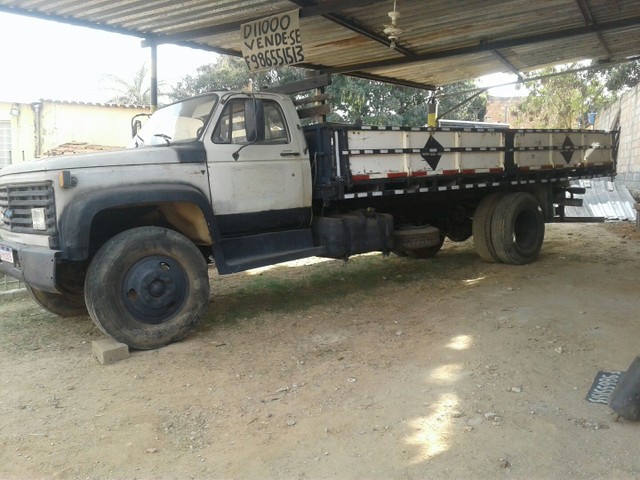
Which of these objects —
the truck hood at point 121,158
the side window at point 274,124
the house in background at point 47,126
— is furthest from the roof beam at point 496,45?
the house in background at point 47,126

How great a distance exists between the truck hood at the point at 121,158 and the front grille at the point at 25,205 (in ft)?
0.47

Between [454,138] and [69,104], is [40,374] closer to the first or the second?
[454,138]

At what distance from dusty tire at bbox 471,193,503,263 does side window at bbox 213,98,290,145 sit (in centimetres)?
332

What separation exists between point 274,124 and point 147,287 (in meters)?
2.12

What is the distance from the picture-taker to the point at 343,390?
363cm

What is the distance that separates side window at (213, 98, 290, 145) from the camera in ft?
16.9

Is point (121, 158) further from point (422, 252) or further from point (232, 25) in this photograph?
point (422, 252)

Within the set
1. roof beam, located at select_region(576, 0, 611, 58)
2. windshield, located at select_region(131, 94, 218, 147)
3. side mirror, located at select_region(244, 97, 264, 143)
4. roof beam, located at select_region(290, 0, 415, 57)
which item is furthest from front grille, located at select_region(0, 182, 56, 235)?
roof beam, located at select_region(576, 0, 611, 58)

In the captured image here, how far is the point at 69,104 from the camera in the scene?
605 inches

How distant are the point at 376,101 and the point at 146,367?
549 inches

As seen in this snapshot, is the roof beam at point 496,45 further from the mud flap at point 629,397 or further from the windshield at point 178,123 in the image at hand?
the mud flap at point 629,397

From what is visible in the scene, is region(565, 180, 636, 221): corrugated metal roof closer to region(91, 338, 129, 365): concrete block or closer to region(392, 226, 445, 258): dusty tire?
region(392, 226, 445, 258): dusty tire

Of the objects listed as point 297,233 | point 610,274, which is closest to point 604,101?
point 610,274

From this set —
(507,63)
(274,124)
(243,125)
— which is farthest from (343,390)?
(507,63)
